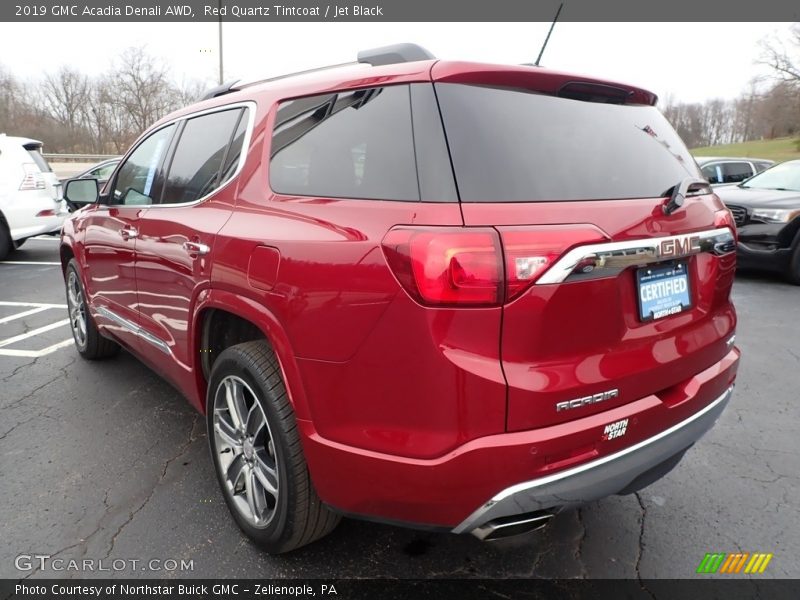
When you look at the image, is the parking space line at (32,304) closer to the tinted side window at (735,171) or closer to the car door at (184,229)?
the car door at (184,229)

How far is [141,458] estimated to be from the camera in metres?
2.91

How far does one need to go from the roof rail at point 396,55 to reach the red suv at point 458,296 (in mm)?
12

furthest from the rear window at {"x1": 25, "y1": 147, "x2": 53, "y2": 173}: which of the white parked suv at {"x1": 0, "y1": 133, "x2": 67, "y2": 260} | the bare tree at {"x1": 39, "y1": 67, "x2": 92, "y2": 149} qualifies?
the bare tree at {"x1": 39, "y1": 67, "x2": 92, "y2": 149}

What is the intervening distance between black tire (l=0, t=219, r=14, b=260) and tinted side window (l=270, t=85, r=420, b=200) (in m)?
8.86

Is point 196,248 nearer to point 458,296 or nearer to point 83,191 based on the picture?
point 458,296

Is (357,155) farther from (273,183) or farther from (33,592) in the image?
(33,592)

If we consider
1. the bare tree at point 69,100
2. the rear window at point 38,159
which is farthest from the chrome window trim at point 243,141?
the bare tree at point 69,100

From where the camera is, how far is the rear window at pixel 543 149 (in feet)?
5.23

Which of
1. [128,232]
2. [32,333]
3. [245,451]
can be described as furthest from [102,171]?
[245,451]

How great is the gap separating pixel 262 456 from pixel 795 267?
7361mm

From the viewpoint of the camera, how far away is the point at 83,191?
12.6 ft

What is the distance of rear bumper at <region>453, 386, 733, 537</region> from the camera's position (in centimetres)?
155

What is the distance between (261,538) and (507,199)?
1.58 metres

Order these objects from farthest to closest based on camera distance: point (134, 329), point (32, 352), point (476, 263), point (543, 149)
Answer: point (32, 352) < point (134, 329) < point (543, 149) < point (476, 263)
